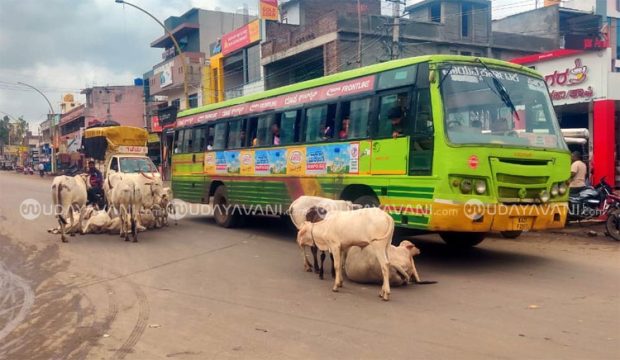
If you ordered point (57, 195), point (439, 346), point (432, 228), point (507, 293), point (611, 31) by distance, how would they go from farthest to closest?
point (611, 31) < point (57, 195) < point (432, 228) < point (507, 293) < point (439, 346)

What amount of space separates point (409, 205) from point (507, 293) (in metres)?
1.95

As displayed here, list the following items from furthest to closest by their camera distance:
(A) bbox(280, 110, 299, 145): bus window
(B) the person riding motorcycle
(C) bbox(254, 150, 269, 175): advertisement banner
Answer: (B) the person riding motorcycle < (C) bbox(254, 150, 269, 175): advertisement banner < (A) bbox(280, 110, 299, 145): bus window

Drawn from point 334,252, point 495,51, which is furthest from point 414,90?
point 495,51

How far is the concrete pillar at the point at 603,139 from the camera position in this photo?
16.0 m

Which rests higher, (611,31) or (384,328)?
(611,31)

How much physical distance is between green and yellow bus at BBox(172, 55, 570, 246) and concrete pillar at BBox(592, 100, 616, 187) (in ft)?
27.0

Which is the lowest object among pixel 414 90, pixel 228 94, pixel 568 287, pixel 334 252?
pixel 568 287

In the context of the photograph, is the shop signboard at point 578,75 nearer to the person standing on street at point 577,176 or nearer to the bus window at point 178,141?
the person standing on street at point 577,176

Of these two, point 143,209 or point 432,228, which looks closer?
point 432,228

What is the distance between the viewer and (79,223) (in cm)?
1249

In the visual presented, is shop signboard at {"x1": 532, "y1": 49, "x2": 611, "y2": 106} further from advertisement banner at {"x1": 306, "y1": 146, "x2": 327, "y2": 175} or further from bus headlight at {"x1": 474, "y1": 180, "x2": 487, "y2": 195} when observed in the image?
bus headlight at {"x1": 474, "y1": 180, "x2": 487, "y2": 195}

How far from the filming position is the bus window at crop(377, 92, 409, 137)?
853 centimetres

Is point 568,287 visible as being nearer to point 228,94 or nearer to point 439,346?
point 439,346

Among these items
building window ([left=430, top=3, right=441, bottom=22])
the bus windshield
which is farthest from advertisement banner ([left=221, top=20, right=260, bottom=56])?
the bus windshield
